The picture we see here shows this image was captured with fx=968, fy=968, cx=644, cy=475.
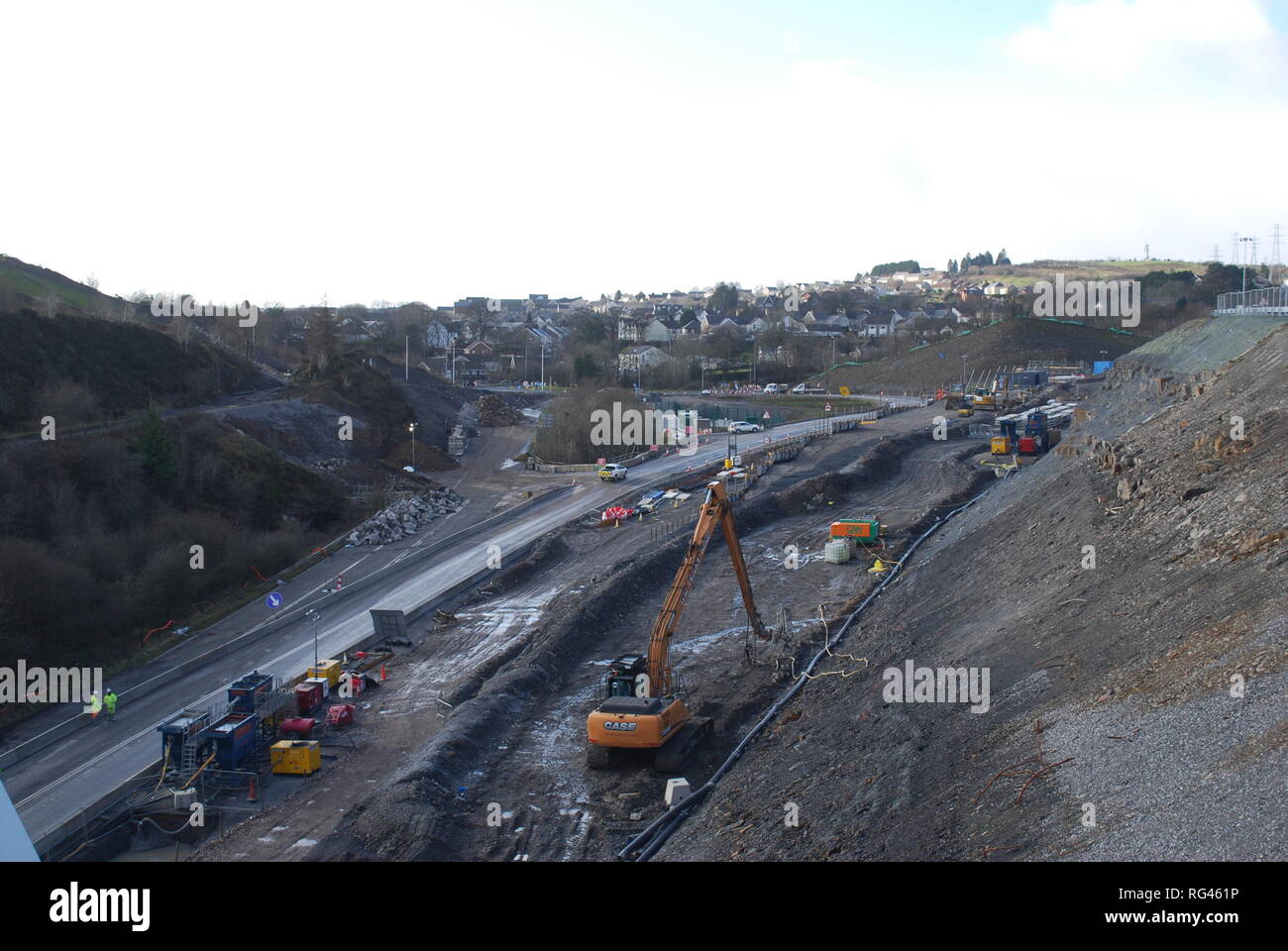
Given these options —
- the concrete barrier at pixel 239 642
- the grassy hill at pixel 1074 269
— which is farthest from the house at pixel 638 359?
the grassy hill at pixel 1074 269

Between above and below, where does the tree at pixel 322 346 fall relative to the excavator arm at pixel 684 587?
above

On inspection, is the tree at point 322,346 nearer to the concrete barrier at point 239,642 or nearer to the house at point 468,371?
the concrete barrier at point 239,642

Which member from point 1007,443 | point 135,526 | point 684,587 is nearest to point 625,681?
point 684,587

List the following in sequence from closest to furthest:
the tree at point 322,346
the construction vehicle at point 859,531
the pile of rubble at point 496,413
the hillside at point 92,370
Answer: the construction vehicle at point 859,531 < the hillside at point 92,370 < the tree at point 322,346 < the pile of rubble at point 496,413

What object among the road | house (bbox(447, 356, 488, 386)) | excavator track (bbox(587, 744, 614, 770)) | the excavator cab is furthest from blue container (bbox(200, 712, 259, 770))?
house (bbox(447, 356, 488, 386))

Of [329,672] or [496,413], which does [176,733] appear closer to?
[329,672]

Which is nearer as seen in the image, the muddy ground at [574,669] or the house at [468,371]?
the muddy ground at [574,669]
